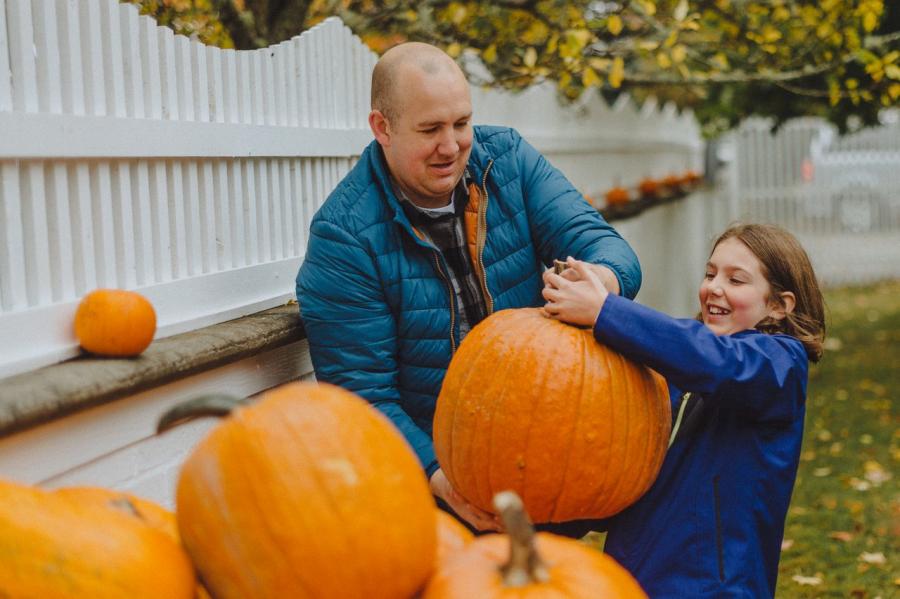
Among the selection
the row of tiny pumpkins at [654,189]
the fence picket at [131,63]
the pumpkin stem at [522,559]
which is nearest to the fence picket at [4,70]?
the fence picket at [131,63]

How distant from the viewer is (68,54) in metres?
2.47

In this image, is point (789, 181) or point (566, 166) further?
point (789, 181)

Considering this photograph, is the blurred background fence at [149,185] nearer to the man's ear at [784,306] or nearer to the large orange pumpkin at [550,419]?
the man's ear at [784,306]

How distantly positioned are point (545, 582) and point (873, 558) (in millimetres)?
3819

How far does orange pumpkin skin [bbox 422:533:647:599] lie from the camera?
1511 millimetres

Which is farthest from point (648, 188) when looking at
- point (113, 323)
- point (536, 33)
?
point (113, 323)

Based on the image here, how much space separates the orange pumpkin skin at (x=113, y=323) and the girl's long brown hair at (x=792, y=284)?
1.54m

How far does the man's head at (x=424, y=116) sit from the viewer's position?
282 cm

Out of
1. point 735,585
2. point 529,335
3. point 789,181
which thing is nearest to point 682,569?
point 735,585

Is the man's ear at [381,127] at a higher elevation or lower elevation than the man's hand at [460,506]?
higher

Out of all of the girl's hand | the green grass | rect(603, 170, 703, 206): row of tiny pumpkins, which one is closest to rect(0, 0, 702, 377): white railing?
the girl's hand

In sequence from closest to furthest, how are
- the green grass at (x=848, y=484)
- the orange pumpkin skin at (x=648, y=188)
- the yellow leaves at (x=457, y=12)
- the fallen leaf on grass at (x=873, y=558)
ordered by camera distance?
the green grass at (x=848, y=484) → the fallen leaf on grass at (x=873, y=558) → the yellow leaves at (x=457, y=12) → the orange pumpkin skin at (x=648, y=188)

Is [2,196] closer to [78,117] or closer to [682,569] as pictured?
[78,117]

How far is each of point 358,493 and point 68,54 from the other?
1.52 meters
